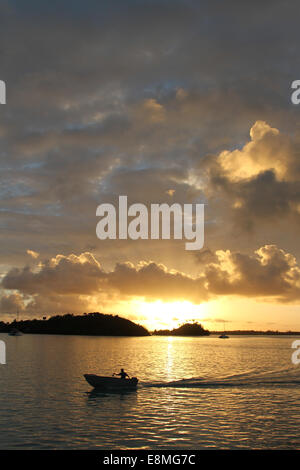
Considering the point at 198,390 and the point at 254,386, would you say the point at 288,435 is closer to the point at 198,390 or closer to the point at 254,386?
the point at 198,390

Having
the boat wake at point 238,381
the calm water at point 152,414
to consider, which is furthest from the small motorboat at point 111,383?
the boat wake at point 238,381

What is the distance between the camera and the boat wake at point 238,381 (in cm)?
8394

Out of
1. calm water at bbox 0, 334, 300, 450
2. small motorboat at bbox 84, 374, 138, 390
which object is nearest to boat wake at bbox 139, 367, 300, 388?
calm water at bbox 0, 334, 300, 450

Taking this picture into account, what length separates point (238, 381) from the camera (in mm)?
91500

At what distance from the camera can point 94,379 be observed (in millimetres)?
72750

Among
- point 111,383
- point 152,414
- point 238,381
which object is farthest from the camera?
point 238,381

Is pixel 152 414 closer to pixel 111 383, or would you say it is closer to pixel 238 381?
pixel 111 383

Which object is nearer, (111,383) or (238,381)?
(111,383)

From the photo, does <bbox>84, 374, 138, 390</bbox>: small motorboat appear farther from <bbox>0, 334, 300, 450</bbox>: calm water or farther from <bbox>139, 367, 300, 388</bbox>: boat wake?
<bbox>139, 367, 300, 388</bbox>: boat wake

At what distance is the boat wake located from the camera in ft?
275

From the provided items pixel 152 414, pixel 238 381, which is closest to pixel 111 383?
pixel 152 414

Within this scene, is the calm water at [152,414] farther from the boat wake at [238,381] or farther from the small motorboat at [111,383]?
the small motorboat at [111,383]

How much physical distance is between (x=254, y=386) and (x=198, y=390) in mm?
14333
